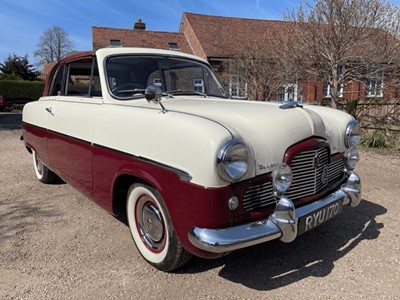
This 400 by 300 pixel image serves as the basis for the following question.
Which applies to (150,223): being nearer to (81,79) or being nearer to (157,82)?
(157,82)

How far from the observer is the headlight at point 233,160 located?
2.21m

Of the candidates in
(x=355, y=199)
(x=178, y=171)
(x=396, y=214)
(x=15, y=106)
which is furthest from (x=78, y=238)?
(x=15, y=106)

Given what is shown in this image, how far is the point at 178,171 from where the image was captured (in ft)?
7.80

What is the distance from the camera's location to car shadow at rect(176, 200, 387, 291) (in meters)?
2.77

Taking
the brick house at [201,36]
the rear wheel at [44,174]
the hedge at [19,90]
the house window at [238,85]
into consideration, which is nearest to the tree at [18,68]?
the hedge at [19,90]

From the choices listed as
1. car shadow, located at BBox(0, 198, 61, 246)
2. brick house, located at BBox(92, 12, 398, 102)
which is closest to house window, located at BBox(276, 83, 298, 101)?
brick house, located at BBox(92, 12, 398, 102)

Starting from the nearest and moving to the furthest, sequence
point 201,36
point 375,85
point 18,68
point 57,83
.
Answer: point 57,83 < point 375,85 < point 201,36 < point 18,68

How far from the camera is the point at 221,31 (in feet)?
82.7

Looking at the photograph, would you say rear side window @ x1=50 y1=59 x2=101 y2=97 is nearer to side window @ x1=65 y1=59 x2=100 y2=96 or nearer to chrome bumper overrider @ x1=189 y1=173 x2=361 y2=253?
side window @ x1=65 y1=59 x2=100 y2=96

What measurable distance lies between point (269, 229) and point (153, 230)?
0.99 metres

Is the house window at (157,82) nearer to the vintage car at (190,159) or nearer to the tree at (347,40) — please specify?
the vintage car at (190,159)

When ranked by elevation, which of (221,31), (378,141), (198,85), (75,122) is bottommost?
(378,141)

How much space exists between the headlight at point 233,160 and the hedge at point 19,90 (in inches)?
1220

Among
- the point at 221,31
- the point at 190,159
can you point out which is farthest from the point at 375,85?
the point at 221,31
